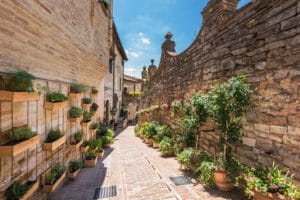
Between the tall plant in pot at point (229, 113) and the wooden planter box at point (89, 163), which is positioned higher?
the tall plant in pot at point (229, 113)

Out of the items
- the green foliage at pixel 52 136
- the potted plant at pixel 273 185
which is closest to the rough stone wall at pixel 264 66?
the potted plant at pixel 273 185

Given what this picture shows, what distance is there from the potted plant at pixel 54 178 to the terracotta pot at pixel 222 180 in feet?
10.7

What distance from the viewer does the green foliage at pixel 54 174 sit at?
9.54 ft

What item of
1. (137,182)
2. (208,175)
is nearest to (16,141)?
(137,182)

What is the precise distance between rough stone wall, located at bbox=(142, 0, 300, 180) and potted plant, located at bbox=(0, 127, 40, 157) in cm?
390

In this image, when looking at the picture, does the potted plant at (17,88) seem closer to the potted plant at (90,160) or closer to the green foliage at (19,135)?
the green foliage at (19,135)

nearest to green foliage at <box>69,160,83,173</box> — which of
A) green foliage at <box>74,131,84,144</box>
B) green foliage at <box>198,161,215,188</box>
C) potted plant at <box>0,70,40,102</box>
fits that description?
green foliage at <box>74,131,84,144</box>

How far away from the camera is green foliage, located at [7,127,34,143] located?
197 centimetres

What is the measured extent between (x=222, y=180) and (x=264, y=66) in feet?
7.91

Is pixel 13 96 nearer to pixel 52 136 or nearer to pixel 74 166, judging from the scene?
pixel 52 136

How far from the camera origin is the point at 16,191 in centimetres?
203

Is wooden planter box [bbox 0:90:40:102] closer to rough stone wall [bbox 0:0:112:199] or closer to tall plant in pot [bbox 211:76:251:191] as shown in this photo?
rough stone wall [bbox 0:0:112:199]

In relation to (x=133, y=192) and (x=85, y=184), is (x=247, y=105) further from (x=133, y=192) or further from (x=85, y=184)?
(x=85, y=184)

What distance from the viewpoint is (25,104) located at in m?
2.33
